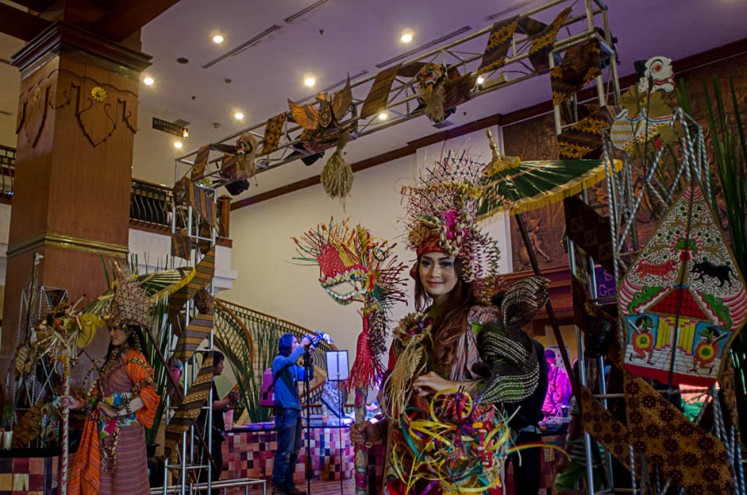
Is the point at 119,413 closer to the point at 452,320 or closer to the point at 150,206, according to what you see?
the point at 452,320

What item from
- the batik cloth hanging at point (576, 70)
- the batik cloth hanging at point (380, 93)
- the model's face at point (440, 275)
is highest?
the batik cloth hanging at point (380, 93)

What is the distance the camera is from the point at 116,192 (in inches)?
221

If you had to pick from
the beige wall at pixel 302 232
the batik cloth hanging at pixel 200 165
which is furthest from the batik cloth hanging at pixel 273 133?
the beige wall at pixel 302 232

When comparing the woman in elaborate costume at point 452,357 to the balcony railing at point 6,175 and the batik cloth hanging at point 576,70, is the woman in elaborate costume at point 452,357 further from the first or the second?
the balcony railing at point 6,175

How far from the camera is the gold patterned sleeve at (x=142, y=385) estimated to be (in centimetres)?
Result: 381

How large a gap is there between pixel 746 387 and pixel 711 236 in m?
0.54

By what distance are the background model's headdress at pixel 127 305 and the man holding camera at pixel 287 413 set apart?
1986 mm

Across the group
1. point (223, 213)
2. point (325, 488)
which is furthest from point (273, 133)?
point (223, 213)

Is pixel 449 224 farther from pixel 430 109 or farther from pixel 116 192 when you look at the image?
pixel 116 192

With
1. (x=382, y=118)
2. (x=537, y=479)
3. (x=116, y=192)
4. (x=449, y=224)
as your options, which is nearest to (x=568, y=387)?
(x=537, y=479)

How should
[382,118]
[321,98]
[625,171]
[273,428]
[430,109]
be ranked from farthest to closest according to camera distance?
1. [382,118]
2. [273,428]
3. [321,98]
4. [430,109]
5. [625,171]

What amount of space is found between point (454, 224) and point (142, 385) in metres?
2.28

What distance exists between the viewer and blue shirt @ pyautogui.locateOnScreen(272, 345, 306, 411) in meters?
5.92

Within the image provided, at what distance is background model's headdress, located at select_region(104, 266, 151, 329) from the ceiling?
4440 mm
